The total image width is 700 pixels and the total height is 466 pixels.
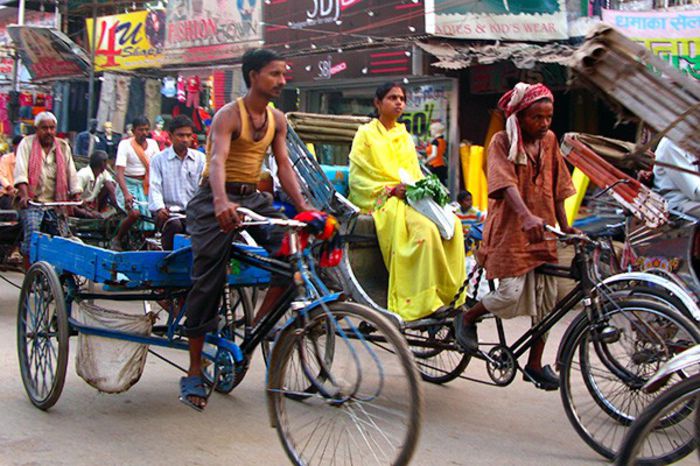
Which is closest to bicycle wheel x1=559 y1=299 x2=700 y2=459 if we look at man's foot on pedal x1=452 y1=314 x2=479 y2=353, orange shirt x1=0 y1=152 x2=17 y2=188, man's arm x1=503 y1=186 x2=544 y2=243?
man's arm x1=503 y1=186 x2=544 y2=243

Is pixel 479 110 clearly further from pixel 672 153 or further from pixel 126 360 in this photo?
pixel 126 360

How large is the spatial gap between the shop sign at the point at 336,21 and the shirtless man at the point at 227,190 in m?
7.78

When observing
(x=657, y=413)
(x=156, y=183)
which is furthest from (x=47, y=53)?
(x=657, y=413)

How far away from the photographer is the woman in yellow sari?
16.9 feet

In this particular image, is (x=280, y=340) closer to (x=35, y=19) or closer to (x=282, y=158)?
(x=282, y=158)

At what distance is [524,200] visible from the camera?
15.6 ft

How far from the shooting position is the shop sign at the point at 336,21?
12.1 m

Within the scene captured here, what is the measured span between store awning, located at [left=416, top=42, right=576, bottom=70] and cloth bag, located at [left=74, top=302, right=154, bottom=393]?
6.59 meters

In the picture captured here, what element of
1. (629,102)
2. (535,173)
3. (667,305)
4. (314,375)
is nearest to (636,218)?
(535,173)

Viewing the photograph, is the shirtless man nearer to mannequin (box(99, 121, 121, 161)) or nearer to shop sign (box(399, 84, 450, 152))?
shop sign (box(399, 84, 450, 152))

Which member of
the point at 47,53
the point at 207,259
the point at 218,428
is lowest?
the point at 218,428

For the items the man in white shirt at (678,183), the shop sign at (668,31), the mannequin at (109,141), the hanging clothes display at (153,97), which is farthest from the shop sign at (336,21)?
the man in white shirt at (678,183)

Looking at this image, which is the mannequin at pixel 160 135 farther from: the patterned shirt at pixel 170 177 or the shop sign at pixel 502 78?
the patterned shirt at pixel 170 177

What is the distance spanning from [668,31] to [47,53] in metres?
15.3
